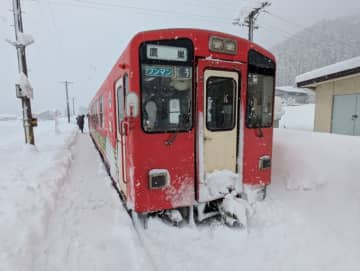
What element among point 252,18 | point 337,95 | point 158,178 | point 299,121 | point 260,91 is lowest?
point 158,178

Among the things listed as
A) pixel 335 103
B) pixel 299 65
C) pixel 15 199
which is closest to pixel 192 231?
pixel 15 199

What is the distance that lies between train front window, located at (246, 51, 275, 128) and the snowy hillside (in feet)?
117

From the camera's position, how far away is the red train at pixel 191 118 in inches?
101

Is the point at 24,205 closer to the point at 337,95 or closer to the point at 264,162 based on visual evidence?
the point at 264,162

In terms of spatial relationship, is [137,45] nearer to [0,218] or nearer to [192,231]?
[192,231]

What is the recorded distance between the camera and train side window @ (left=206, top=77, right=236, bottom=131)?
293cm

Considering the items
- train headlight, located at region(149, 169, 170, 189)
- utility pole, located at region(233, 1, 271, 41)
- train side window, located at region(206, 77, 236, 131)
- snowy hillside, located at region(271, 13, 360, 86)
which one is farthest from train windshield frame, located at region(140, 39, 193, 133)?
snowy hillside, located at region(271, 13, 360, 86)

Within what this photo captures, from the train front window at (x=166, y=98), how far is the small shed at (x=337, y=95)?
617 centimetres

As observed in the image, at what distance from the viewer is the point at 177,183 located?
2.78 m

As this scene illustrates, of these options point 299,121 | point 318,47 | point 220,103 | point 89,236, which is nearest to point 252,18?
point 299,121

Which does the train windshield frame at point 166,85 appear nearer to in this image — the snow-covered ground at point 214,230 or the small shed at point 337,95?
the snow-covered ground at point 214,230

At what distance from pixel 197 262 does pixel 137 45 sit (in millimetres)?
2498

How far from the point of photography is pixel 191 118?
2.80 meters

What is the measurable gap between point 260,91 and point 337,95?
591 centimetres
